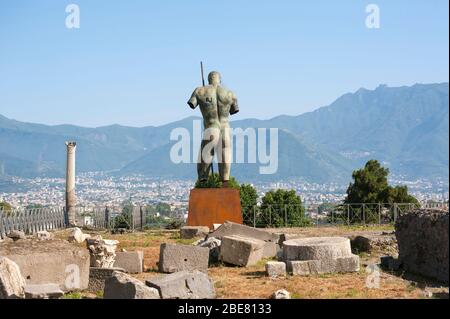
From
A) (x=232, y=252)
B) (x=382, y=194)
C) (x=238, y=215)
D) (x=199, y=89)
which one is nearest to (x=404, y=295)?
(x=232, y=252)

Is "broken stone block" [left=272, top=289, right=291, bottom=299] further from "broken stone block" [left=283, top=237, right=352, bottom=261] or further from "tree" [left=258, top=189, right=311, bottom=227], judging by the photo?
"tree" [left=258, top=189, right=311, bottom=227]

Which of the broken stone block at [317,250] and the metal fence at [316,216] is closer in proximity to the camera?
the broken stone block at [317,250]

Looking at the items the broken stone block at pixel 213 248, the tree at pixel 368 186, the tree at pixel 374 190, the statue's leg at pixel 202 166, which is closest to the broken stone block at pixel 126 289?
the broken stone block at pixel 213 248

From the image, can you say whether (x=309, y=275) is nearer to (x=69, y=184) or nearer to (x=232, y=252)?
(x=232, y=252)

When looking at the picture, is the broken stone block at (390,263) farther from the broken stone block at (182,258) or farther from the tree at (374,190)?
the tree at (374,190)

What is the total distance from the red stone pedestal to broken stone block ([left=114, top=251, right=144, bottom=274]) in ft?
26.7

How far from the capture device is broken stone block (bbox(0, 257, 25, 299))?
35.4 ft

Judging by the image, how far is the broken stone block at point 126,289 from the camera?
406 inches

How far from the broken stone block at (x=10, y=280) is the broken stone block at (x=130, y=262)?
139 inches

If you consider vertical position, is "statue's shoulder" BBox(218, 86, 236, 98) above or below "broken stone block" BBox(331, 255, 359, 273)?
above

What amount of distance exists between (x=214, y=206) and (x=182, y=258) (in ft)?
27.8

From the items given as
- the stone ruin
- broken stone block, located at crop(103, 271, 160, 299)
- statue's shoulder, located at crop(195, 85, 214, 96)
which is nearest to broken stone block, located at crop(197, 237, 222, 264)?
the stone ruin

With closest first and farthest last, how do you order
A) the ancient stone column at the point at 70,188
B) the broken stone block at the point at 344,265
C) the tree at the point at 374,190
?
the broken stone block at the point at 344,265
the ancient stone column at the point at 70,188
the tree at the point at 374,190
